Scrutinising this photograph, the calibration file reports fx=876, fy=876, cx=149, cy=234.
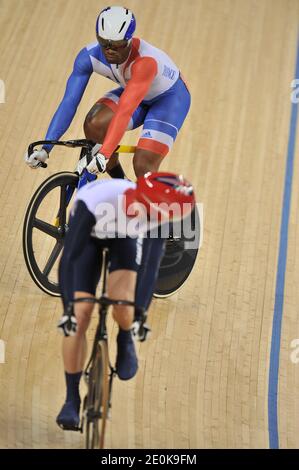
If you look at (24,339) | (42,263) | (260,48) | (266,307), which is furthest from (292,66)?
(24,339)

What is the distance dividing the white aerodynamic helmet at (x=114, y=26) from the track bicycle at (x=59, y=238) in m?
0.58

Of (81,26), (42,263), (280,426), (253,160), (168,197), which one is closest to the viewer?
(168,197)

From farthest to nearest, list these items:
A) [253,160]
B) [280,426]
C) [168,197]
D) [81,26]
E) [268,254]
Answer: [81,26] → [253,160] → [268,254] → [280,426] → [168,197]

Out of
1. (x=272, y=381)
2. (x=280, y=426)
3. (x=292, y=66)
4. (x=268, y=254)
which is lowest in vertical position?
(x=280, y=426)

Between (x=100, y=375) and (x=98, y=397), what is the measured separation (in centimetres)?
9

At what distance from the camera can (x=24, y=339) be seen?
471 cm

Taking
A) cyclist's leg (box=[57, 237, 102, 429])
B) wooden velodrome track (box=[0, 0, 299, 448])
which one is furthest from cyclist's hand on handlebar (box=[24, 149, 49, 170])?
cyclist's leg (box=[57, 237, 102, 429])

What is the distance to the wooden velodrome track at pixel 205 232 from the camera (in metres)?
4.45

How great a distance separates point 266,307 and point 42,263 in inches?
53.7

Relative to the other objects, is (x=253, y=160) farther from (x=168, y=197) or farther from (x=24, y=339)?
(x=168, y=197)

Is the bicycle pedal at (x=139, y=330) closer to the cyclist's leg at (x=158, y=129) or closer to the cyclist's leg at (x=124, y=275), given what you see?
the cyclist's leg at (x=124, y=275)

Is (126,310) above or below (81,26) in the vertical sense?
below

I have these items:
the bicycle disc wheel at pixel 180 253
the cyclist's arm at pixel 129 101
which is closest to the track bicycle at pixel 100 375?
the cyclist's arm at pixel 129 101

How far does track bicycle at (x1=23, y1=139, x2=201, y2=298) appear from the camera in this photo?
4.63m
